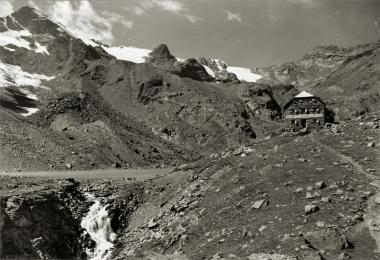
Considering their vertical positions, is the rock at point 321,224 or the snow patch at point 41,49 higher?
the snow patch at point 41,49

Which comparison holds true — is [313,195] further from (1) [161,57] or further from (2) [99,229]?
(1) [161,57]

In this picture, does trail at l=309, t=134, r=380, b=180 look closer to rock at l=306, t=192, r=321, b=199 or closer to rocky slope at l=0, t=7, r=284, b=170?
rock at l=306, t=192, r=321, b=199

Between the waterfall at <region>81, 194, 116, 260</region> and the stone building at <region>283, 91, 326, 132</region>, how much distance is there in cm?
3249

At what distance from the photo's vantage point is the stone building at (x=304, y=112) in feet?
195

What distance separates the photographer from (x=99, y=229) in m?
32.2

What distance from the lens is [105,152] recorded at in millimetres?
62625

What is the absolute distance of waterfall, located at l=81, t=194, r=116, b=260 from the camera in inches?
1182

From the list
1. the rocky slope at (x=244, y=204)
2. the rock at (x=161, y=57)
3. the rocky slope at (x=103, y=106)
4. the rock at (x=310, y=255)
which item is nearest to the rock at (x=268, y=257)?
the rocky slope at (x=244, y=204)

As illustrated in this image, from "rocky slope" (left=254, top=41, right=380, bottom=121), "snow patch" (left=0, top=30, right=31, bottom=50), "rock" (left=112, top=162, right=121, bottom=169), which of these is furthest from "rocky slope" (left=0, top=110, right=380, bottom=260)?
"snow patch" (left=0, top=30, right=31, bottom=50)

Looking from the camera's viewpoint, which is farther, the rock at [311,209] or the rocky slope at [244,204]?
the rock at [311,209]

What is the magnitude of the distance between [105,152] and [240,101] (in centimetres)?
6597

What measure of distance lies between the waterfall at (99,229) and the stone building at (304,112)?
107ft

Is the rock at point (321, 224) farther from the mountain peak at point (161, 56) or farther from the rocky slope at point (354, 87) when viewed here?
the mountain peak at point (161, 56)

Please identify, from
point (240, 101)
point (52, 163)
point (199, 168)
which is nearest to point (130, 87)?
point (240, 101)
